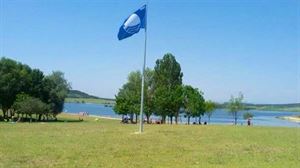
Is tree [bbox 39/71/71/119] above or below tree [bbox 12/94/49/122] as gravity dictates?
above

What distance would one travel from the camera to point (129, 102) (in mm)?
88438

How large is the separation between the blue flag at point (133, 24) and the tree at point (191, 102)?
5472 centimetres

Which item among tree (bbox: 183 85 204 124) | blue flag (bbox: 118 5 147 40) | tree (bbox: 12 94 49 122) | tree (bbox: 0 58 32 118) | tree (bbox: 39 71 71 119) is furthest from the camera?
tree (bbox: 183 85 204 124)

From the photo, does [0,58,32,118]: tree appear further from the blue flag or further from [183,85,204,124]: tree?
the blue flag

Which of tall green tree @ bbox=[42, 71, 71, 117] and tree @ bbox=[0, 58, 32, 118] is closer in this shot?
tree @ bbox=[0, 58, 32, 118]

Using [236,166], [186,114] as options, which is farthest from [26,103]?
[236,166]

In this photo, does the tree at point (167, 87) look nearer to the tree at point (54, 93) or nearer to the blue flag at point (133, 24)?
the tree at point (54, 93)

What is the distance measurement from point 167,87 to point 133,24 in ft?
178

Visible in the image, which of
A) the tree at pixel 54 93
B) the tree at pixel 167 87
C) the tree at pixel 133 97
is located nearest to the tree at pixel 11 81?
the tree at pixel 54 93

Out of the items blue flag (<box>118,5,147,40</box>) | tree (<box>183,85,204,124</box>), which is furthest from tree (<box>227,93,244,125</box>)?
blue flag (<box>118,5,147,40</box>)

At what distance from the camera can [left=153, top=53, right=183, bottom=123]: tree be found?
80625 millimetres

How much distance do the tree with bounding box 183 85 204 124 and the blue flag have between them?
180 feet

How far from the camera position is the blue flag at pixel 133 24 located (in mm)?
30688

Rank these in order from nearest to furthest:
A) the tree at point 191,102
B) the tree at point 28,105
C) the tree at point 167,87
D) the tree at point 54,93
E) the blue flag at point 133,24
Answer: the blue flag at point 133,24 < the tree at point 28,105 < the tree at point 167,87 < the tree at point 54,93 < the tree at point 191,102
